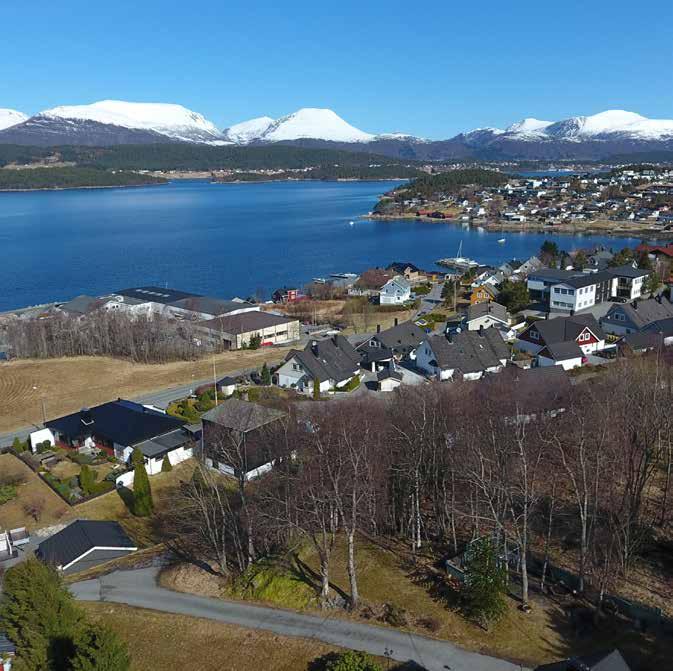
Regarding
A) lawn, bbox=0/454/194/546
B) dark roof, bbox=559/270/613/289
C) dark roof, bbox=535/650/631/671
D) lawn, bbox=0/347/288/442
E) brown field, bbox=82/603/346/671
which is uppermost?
dark roof, bbox=559/270/613/289

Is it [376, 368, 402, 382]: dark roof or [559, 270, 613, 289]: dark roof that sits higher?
[559, 270, 613, 289]: dark roof

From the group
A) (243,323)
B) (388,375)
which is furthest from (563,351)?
(243,323)

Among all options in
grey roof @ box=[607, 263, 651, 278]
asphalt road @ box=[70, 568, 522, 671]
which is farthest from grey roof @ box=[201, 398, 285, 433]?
grey roof @ box=[607, 263, 651, 278]

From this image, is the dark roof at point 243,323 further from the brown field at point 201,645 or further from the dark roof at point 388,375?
the brown field at point 201,645

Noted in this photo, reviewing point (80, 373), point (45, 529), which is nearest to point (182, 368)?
point (80, 373)

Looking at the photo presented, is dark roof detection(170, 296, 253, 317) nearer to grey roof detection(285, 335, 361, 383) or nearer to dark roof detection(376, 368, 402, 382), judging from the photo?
grey roof detection(285, 335, 361, 383)

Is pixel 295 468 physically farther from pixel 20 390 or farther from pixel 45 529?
pixel 20 390
